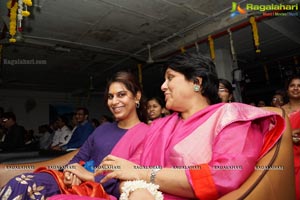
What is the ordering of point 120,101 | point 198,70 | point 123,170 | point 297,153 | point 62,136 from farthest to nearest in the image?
point 62,136, point 297,153, point 120,101, point 198,70, point 123,170

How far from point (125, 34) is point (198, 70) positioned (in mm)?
3738

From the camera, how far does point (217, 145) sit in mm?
998

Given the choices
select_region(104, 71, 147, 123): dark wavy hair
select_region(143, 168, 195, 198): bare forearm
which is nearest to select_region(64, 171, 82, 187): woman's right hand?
select_region(143, 168, 195, 198): bare forearm

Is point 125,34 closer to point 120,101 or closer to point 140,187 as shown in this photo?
point 120,101

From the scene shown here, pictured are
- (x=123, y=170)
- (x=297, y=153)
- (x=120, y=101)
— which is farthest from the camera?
(x=297, y=153)

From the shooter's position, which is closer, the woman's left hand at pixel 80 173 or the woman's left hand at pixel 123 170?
the woman's left hand at pixel 123 170

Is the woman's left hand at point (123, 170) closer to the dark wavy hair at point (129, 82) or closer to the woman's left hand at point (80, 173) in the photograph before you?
the woman's left hand at point (80, 173)

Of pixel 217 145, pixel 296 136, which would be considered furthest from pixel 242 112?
pixel 296 136

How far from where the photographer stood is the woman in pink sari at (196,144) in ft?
3.06

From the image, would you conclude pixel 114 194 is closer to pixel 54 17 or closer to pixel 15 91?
pixel 54 17

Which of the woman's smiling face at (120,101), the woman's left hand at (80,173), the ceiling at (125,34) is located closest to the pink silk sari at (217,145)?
the woman's left hand at (80,173)

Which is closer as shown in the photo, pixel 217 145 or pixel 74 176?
pixel 217 145

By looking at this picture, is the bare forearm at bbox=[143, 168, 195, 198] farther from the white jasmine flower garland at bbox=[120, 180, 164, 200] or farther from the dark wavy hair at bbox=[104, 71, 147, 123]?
the dark wavy hair at bbox=[104, 71, 147, 123]

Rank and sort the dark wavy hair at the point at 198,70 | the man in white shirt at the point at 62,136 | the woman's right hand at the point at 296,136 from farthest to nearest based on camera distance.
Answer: the man in white shirt at the point at 62,136, the woman's right hand at the point at 296,136, the dark wavy hair at the point at 198,70
